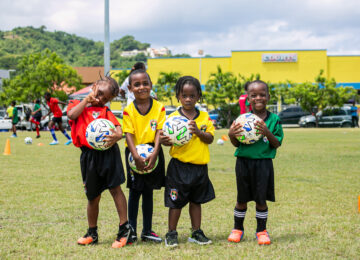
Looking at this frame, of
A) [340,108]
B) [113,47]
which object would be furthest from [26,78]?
[113,47]

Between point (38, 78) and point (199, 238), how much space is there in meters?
38.2

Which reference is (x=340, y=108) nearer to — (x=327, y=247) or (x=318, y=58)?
(x=318, y=58)

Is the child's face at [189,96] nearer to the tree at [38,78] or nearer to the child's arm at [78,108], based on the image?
the child's arm at [78,108]

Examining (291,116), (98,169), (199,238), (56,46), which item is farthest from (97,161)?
(56,46)

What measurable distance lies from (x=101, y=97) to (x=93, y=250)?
139 centimetres

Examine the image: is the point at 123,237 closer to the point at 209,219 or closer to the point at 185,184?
the point at 185,184

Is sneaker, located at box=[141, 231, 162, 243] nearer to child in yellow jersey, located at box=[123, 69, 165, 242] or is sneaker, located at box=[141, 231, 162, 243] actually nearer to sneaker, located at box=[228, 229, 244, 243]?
child in yellow jersey, located at box=[123, 69, 165, 242]

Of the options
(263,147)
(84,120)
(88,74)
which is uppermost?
(88,74)

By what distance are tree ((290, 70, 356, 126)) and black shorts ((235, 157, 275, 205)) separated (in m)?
30.7

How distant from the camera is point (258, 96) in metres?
4.27

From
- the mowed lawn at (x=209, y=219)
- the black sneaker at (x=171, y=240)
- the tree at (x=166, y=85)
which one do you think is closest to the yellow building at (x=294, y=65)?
the tree at (x=166, y=85)

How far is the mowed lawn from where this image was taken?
383cm

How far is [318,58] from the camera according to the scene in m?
46.0

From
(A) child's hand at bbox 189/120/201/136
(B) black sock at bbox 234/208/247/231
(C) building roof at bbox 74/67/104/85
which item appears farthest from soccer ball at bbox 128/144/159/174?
(C) building roof at bbox 74/67/104/85
